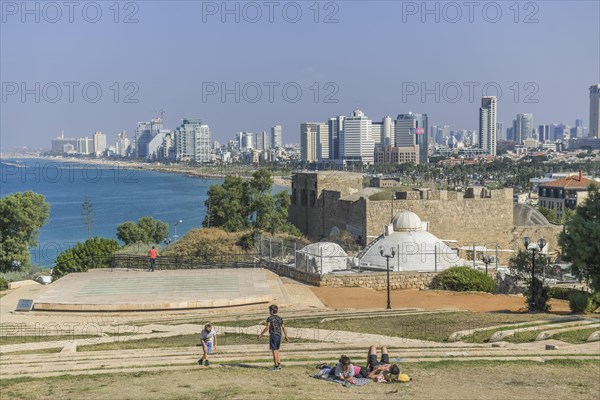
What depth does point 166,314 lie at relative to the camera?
16.5 meters

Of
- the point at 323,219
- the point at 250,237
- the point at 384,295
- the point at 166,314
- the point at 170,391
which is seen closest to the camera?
the point at 170,391

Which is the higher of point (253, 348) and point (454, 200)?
point (454, 200)

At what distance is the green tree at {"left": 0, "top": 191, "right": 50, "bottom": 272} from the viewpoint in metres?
35.9

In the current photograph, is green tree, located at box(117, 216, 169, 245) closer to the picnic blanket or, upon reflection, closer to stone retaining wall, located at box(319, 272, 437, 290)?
→ stone retaining wall, located at box(319, 272, 437, 290)

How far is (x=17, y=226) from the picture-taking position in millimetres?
36594

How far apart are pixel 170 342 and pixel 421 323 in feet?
15.2

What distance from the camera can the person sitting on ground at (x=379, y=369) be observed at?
374 inches

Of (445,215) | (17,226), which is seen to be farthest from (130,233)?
(445,215)

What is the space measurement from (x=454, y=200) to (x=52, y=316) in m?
18.8

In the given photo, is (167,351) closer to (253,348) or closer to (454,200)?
(253,348)

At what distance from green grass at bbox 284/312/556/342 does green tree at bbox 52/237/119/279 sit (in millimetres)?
13523

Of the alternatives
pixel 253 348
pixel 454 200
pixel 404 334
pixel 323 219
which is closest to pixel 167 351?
pixel 253 348

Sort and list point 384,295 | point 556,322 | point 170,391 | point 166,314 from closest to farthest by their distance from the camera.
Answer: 1. point 170,391
2. point 556,322
3. point 166,314
4. point 384,295

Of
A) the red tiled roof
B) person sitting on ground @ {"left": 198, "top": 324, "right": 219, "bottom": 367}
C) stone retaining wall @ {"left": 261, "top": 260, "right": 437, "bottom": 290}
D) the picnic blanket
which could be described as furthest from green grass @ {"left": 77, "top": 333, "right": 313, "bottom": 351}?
the red tiled roof
